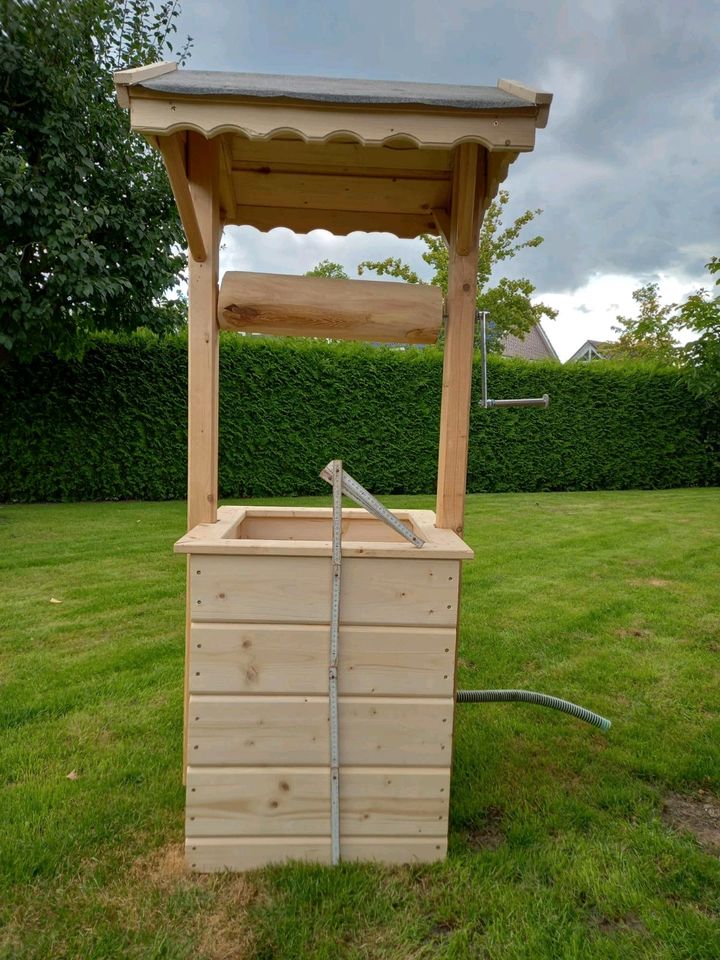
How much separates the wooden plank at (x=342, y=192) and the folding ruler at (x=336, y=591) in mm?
1101

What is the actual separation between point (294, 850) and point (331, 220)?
2.03m

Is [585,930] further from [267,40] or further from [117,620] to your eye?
[267,40]

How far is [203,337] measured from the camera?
1693 mm

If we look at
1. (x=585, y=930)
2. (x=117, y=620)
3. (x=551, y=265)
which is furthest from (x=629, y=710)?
(x=551, y=265)

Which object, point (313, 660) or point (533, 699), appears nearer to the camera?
point (313, 660)

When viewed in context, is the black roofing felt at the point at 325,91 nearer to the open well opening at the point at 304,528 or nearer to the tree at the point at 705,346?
the open well opening at the point at 304,528

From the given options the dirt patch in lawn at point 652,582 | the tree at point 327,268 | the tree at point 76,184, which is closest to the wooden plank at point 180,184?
the dirt patch in lawn at point 652,582

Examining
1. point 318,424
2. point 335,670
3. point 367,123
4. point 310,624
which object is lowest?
point 335,670

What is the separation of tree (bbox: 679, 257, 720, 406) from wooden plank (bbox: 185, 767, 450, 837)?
9.15 meters

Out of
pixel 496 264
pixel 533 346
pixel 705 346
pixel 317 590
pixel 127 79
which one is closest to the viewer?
pixel 127 79

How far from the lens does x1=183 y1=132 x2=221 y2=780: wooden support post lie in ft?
5.52

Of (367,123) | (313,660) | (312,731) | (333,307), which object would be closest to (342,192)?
(333,307)

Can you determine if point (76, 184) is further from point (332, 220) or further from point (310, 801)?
point (310, 801)

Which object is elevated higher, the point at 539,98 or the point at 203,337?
the point at 539,98
